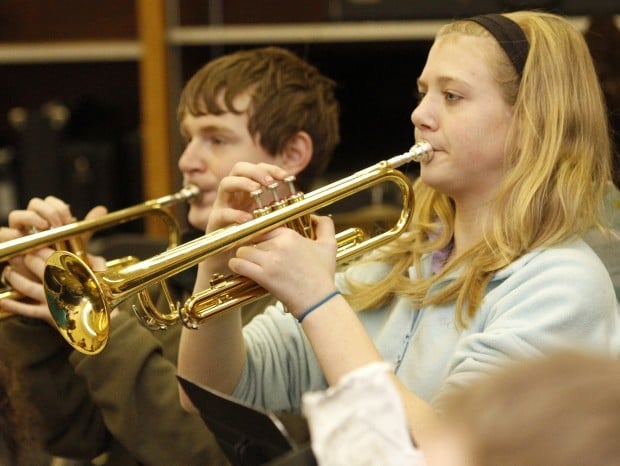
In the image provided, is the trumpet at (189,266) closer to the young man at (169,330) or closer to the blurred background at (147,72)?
the young man at (169,330)

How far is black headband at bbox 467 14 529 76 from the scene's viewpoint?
1.17 meters

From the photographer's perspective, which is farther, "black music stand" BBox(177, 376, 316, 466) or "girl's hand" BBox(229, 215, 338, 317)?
"girl's hand" BBox(229, 215, 338, 317)

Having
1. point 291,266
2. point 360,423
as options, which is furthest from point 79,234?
point 360,423

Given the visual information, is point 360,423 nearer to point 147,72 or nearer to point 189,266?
point 189,266

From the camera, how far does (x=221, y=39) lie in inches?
95.5

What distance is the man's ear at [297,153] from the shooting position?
1.52m

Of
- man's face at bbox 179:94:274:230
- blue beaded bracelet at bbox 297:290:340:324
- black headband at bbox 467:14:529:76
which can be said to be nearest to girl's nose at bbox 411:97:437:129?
black headband at bbox 467:14:529:76

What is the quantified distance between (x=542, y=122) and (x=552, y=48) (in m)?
0.08

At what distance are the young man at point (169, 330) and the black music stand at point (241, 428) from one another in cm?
26

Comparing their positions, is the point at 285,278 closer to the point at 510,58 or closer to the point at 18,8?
the point at 510,58

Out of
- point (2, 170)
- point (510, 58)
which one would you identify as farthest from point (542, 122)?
point (2, 170)

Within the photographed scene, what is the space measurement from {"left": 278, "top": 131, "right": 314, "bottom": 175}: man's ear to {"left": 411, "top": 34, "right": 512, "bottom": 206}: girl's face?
354mm

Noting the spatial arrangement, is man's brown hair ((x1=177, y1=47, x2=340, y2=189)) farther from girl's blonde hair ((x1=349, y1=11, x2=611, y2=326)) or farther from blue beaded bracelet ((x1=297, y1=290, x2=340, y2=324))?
blue beaded bracelet ((x1=297, y1=290, x2=340, y2=324))

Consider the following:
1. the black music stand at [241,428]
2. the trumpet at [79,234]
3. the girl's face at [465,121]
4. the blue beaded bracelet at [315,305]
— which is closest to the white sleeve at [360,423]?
the black music stand at [241,428]
